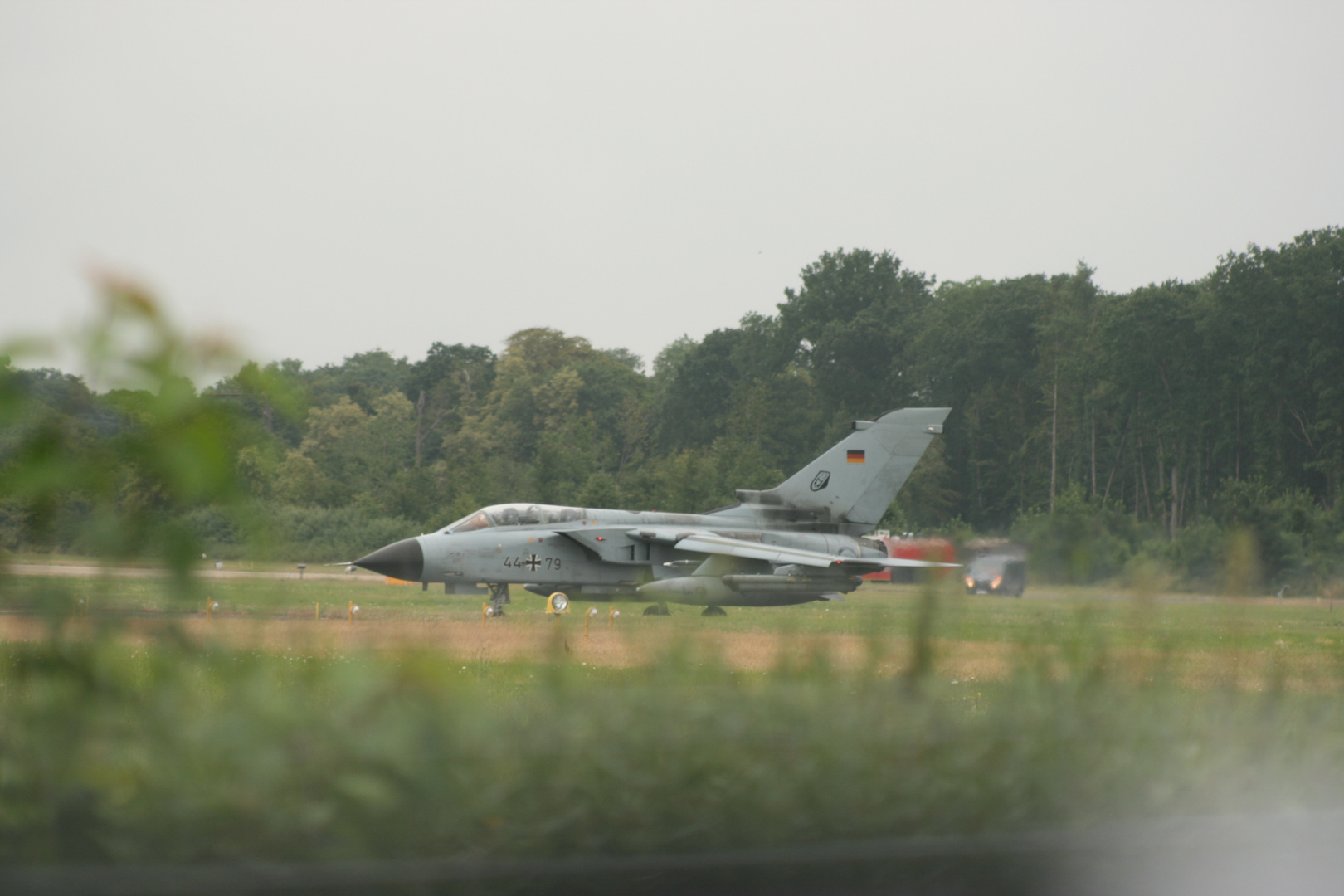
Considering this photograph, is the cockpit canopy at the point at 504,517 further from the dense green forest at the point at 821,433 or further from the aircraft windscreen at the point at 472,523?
the dense green forest at the point at 821,433

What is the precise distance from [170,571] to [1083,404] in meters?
6.55

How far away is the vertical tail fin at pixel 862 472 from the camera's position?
1677 cm

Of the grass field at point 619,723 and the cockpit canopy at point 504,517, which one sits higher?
the cockpit canopy at point 504,517

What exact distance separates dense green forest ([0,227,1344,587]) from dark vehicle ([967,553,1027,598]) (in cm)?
9

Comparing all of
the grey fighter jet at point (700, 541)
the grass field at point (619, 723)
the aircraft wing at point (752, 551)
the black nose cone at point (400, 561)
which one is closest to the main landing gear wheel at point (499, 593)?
the grey fighter jet at point (700, 541)

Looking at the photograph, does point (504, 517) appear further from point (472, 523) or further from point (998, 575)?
point (998, 575)

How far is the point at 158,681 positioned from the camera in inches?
73.9

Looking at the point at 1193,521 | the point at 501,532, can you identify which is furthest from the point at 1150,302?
the point at 501,532

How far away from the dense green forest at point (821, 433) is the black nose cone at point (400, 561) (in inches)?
10.7

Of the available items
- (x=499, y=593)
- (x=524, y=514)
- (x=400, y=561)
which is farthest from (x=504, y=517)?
(x=400, y=561)

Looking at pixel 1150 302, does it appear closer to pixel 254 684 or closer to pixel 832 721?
pixel 832 721

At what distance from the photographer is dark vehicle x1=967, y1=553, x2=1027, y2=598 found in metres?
3.31

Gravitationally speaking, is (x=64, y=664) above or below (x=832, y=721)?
above

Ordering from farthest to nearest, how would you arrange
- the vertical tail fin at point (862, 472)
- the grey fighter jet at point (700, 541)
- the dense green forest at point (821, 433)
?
the vertical tail fin at point (862, 472)
the grey fighter jet at point (700, 541)
the dense green forest at point (821, 433)
